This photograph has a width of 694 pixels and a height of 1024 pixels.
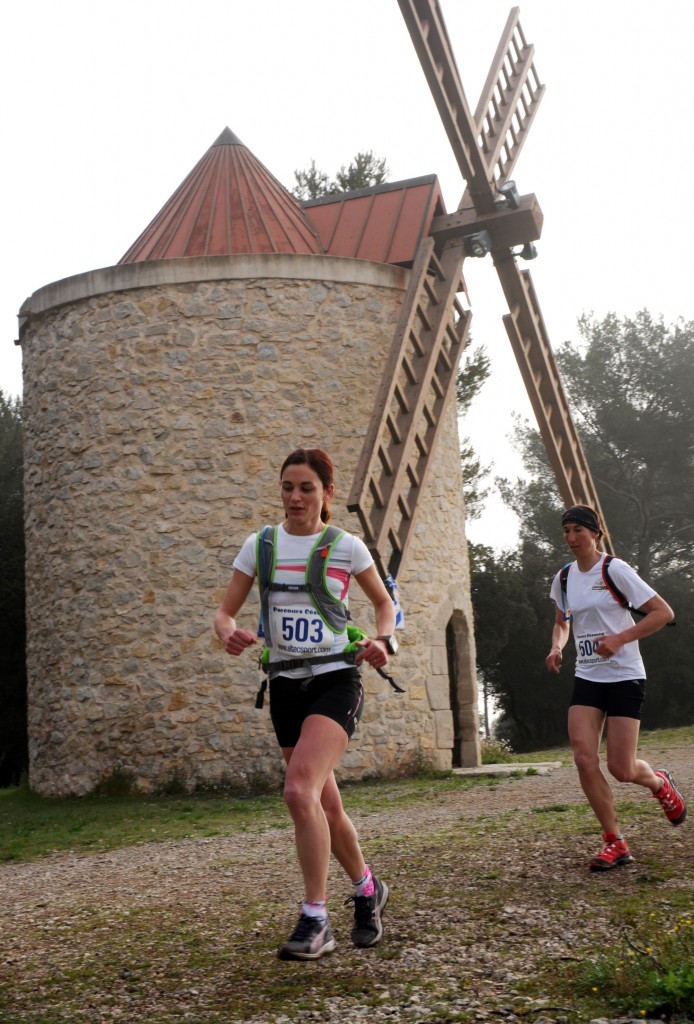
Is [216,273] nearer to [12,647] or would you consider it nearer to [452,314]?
[452,314]

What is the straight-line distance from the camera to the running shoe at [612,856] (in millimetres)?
5270

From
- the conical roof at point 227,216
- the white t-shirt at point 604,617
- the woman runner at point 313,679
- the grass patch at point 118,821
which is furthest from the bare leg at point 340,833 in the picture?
the conical roof at point 227,216

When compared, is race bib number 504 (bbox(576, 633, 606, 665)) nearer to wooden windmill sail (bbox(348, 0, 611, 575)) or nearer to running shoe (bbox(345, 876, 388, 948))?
running shoe (bbox(345, 876, 388, 948))

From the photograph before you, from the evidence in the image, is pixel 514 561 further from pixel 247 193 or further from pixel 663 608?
pixel 663 608

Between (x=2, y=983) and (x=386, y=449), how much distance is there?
798 centimetres

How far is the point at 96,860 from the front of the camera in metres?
7.94

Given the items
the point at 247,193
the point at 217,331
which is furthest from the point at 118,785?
the point at 247,193

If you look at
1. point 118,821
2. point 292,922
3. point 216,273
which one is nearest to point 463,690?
point 118,821

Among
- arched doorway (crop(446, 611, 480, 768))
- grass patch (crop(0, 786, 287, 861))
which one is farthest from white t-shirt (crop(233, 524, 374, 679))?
arched doorway (crop(446, 611, 480, 768))

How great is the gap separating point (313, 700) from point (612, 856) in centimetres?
192

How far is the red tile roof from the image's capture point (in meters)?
13.3

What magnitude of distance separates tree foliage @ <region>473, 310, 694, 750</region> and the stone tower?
11468mm

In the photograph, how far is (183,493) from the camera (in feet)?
38.9

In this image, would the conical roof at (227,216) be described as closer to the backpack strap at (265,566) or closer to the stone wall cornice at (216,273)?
the stone wall cornice at (216,273)
